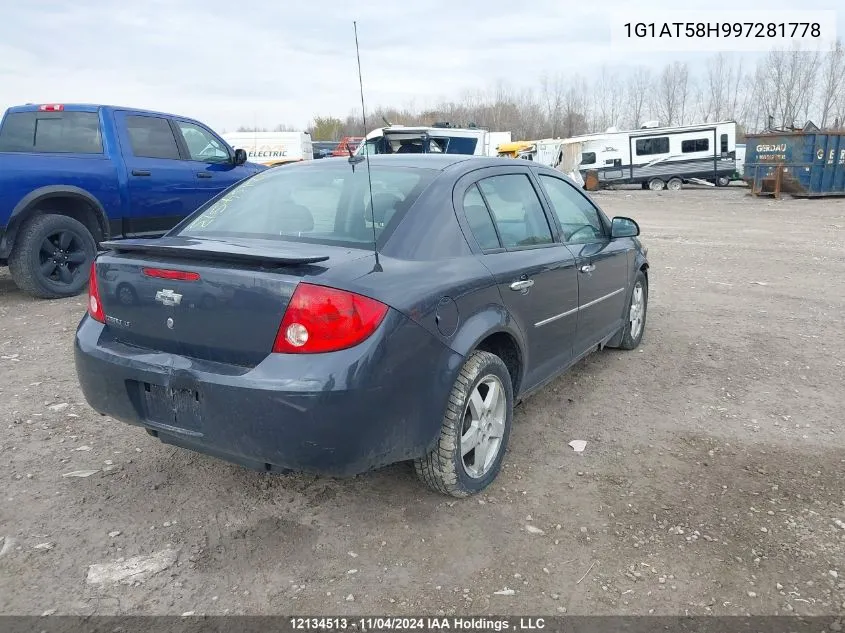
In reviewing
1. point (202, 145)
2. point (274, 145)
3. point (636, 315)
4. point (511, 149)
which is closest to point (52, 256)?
point (202, 145)

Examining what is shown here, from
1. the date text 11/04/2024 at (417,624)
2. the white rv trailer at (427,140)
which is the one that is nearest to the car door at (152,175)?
the date text 11/04/2024 at (417,624)

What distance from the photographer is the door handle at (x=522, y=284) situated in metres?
3.24

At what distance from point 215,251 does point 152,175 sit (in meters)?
5.35

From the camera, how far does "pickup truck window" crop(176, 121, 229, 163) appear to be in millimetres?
7934

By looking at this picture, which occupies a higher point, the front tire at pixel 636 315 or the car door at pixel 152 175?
the car door at pixel 152 175

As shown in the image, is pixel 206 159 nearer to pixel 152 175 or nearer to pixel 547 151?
pixel 152 175

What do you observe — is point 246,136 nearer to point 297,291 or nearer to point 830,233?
point 830,233

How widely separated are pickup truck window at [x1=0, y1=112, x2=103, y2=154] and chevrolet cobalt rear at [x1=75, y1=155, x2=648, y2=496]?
4.36 metres

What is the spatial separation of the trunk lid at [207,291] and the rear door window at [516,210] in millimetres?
987

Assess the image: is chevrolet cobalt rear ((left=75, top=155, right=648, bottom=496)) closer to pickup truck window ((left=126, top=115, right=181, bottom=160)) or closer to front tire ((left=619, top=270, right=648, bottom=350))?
front tire ((left=619, top=270, right=648, bottom=350))

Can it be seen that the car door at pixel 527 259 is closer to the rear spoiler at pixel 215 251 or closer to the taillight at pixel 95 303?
the rear spoiler at pixel 215 251

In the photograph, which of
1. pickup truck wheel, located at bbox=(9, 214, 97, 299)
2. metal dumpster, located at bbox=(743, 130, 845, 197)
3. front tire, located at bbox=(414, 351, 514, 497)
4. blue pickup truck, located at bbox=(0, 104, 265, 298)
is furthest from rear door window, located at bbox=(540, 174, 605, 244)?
metal dumpster, located at bbox=(743, 130, 845, 197)

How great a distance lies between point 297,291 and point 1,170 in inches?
205

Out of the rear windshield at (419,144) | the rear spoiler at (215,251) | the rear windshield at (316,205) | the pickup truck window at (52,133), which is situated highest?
the pickup truck window at (52,133)
